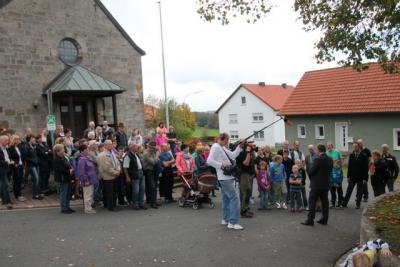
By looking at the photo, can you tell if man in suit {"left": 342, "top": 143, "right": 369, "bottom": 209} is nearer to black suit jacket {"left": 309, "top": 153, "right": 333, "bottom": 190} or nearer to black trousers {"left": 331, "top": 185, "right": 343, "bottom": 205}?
black trousers {"left": 331, "top": 185, "right": 343, "bottom": 205}

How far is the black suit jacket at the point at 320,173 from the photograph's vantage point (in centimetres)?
940

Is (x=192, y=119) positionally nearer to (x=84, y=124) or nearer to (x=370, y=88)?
(x=370, y=88)

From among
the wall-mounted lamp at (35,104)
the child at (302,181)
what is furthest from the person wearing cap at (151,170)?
the wall-mounted lamp at (35,104)

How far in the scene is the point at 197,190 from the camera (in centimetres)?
1192

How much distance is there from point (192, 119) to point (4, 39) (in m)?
50.7

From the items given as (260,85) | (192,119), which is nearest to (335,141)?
(260,85)

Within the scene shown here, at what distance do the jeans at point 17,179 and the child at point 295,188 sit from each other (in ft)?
23.8

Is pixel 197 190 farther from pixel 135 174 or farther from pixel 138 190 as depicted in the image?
pixel 135 174

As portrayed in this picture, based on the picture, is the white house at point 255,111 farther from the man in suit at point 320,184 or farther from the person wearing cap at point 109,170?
the man in suit at point 320,184

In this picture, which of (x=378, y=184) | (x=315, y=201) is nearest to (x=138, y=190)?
(x=315, y=201)

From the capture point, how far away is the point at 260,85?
56875mm

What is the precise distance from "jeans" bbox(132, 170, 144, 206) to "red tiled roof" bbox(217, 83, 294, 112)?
41.9 meters

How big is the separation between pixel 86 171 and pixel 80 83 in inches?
317

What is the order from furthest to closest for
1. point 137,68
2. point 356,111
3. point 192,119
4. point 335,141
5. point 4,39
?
point 192,119 < point 335,141 < point 356,111 < point 137,68 < point 4,39
